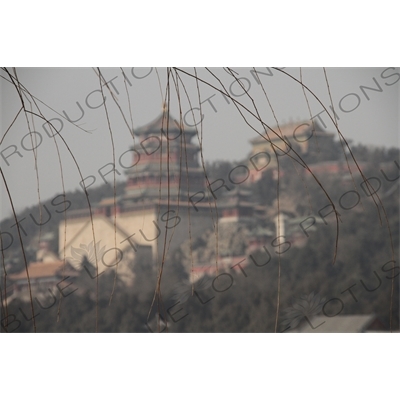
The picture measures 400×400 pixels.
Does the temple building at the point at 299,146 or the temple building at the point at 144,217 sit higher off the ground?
the temple building at the point at 299,146

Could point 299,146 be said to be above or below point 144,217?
above

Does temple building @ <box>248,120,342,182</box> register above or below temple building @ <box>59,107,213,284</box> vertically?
above

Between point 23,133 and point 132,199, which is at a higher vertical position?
point 23,133
